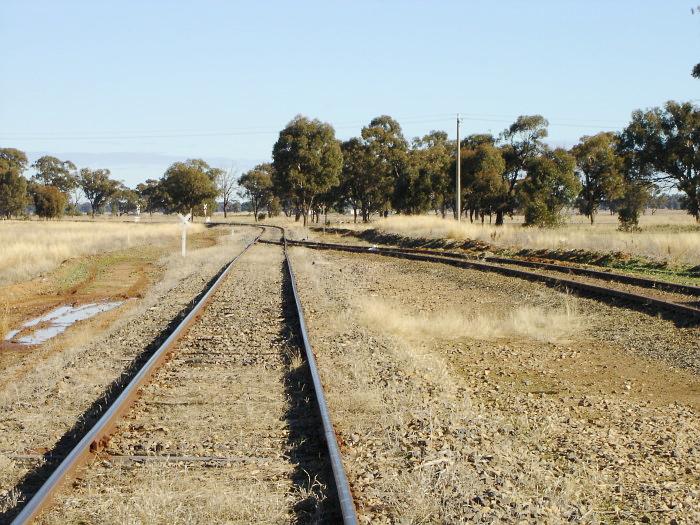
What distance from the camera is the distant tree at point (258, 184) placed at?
395 feet

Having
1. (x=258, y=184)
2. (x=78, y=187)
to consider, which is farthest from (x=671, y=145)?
(x=78, y=187)

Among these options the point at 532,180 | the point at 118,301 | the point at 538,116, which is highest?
the point at 538,116

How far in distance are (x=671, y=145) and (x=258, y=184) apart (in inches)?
3040

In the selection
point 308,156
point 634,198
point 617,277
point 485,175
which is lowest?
point 617,277

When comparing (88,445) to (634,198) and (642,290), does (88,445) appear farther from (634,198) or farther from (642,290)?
(634,198)

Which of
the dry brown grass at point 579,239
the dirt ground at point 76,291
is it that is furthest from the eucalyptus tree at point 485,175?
the dirt ground at point 76,291

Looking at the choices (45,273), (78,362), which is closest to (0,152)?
→ (45,273)

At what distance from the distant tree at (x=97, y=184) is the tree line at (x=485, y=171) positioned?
3213cm

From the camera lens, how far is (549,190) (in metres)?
52.0

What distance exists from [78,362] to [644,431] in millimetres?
6743

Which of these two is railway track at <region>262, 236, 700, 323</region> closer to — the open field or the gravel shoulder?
the open field

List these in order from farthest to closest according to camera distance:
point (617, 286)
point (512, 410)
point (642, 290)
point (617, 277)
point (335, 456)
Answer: point (617, 277) < point (617, 286) < point (642, 290) < point (512, 410) < point (335, 456)

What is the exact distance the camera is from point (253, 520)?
4.65m

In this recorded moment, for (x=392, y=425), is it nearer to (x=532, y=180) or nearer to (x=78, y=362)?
(x=78, y=362)
